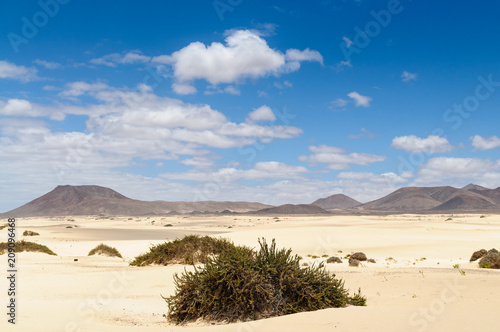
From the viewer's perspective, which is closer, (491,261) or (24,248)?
(491,261)

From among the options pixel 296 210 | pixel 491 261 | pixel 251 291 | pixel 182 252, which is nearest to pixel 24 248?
pixel 182 252

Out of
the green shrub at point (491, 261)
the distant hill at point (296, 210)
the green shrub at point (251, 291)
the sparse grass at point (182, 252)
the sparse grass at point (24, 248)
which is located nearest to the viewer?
the green shrub at point (251, 291)

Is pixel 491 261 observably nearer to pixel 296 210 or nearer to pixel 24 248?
pixel 24 248

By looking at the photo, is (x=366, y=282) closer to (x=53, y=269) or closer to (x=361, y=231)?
(x=53, y=269)

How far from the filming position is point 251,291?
879 cm

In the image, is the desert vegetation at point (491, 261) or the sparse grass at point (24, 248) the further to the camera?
the sparse grass at point (24, 248)

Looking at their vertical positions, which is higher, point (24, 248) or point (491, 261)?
point (24, 248)

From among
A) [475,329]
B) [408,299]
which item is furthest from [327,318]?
[408,299]

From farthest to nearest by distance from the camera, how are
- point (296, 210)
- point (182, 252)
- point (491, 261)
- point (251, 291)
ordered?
point (296, 210) → point (182, 252) → point (491, 261) → point (251, 291)

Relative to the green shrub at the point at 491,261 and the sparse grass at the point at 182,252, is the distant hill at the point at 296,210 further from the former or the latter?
the green shrub at the point at 491,261

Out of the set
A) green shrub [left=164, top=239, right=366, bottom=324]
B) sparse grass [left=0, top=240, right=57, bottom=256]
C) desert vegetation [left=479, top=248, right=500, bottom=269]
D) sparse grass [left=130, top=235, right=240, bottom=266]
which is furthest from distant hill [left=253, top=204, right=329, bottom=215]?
green shrub [left=164, top=239, right=366, bottom=324]

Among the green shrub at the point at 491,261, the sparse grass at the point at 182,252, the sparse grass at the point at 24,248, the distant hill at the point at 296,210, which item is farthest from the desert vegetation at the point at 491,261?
the distant hill at the point at 296,210

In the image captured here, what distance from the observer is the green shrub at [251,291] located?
28.9ft

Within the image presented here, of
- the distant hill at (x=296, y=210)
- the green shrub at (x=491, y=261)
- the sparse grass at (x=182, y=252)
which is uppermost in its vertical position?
the distant hill at (x=296, y=210)
